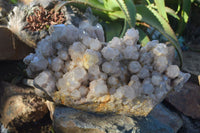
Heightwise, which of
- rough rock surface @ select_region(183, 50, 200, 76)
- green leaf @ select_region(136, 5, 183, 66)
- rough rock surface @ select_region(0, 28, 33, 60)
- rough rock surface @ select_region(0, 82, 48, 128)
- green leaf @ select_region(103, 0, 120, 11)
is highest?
green leaf @ select_region(103, 0, 120, 11)

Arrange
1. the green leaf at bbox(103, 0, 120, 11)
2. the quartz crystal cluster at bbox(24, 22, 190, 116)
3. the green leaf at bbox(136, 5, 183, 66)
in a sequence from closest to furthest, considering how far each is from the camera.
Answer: the quartz crystal cluster at bbox(24, 22, 190, 116), the green leaf at bbox(136, 5, 183, 66), the green leaf at bbox(103, 0, 120, 11)

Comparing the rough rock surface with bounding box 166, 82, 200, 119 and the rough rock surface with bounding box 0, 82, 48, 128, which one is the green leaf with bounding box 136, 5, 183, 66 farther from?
the rough rock surface with bounding box 0, 82, 48, 128

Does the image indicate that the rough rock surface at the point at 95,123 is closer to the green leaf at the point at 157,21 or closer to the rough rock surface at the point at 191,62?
the green leaf at the point at 157,21

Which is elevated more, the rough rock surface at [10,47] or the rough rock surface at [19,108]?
the rough rock surface at [10,47]

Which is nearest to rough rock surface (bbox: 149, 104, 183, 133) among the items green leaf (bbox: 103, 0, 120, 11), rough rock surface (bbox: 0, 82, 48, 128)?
rough rock surface (bbox: 0, 82, 48, 128)

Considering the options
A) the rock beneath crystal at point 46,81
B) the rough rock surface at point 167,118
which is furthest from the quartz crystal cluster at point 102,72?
the rough rock surface at point 167,118

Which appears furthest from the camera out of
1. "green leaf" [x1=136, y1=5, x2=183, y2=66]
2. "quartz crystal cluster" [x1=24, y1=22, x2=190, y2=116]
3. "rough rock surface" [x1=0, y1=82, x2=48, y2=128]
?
"green leaf" [x1=136, y1=5, x2=183, y2=66]

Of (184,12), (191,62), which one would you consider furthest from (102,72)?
(184,12)

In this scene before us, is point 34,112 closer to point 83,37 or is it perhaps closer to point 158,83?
point 83,37
